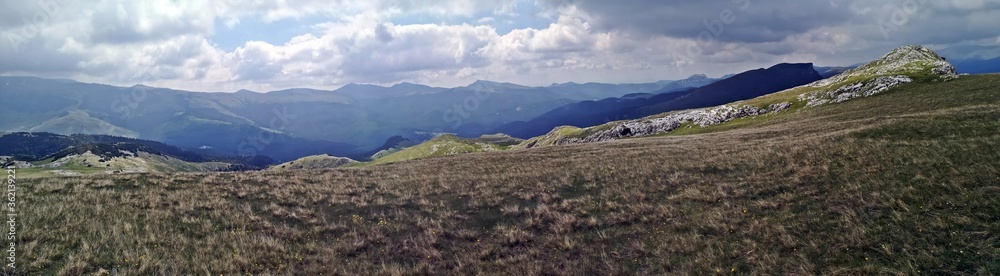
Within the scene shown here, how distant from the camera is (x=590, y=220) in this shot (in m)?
17.7

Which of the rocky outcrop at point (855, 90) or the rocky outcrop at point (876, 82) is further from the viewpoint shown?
the rocky outcrop at point (876, 82)

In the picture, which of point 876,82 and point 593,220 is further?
point 876,82

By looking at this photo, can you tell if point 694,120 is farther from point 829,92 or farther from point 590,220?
point 590,220

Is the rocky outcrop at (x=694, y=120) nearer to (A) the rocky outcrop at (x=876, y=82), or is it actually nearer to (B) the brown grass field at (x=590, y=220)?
(A) the rocky outcrop at (x=876, y=82)

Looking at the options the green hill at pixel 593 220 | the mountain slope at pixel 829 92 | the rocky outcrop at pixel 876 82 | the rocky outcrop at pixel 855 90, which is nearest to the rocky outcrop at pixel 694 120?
the mountain slope at pixel 829 92

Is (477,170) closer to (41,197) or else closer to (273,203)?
(273,203)

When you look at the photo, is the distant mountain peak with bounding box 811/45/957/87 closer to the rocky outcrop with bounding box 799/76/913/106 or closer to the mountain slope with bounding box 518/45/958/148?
the mountain slope with bounding box 518/45/958/148

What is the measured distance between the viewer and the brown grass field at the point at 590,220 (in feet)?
38.7

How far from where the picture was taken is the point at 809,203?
15.6m

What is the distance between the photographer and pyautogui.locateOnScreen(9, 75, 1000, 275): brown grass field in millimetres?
11781

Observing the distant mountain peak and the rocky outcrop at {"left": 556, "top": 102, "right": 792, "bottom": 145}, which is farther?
the rocky outcrop at {"left": 556, "top": 102, "right": 792, "bottom": 145}

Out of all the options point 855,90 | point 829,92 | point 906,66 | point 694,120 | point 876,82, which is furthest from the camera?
point 694,120

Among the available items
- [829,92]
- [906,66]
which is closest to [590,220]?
[829,92]

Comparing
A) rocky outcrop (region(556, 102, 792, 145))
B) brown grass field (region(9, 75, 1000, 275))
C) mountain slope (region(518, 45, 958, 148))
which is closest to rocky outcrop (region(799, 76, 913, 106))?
mountain slope (region(518, 45, 958, 148))
